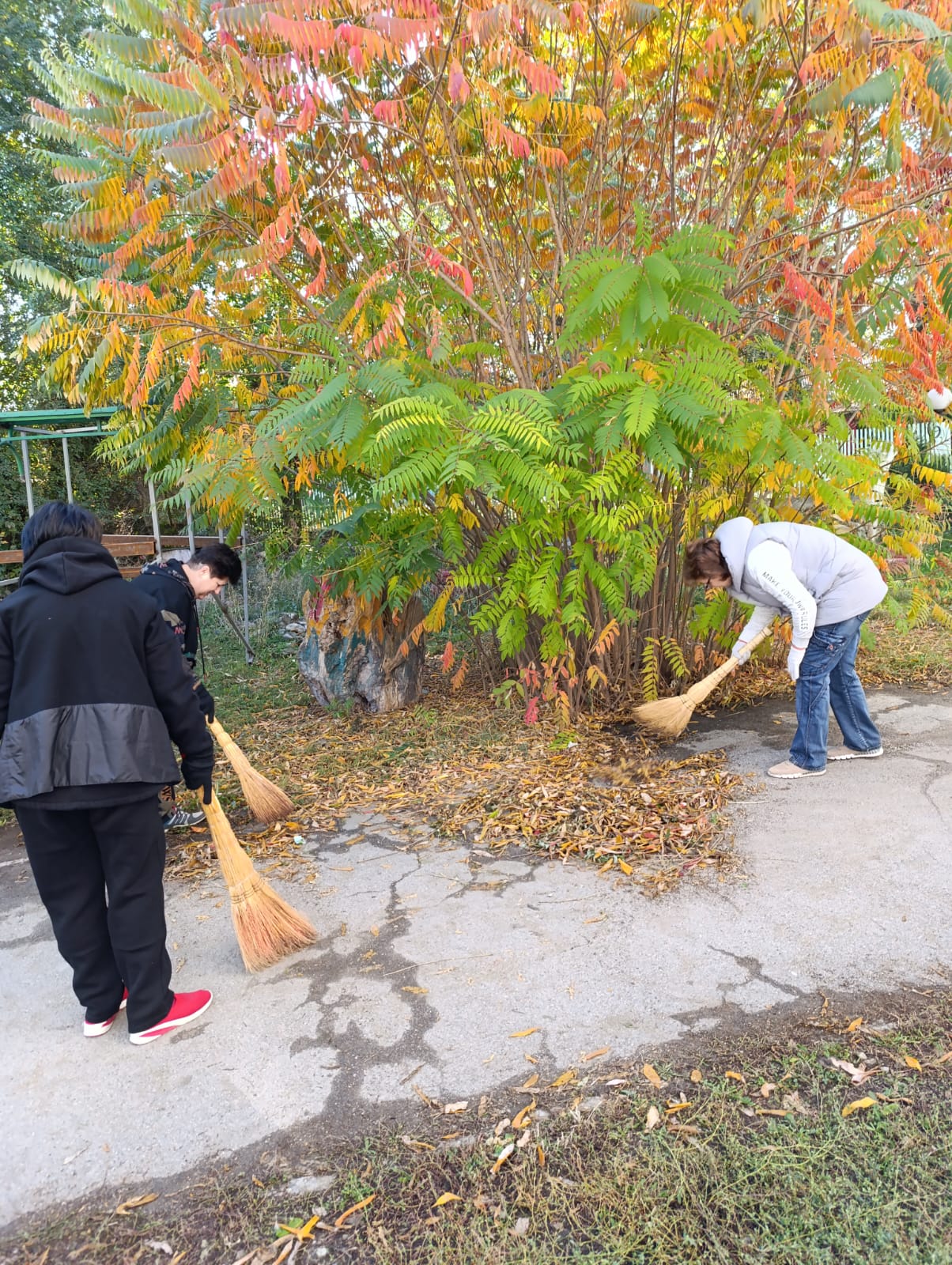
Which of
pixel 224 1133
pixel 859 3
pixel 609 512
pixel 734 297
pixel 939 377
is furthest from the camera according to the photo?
pixel 939 377

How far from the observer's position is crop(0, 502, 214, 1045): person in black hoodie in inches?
103

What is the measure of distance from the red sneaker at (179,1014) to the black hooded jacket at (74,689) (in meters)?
0.86

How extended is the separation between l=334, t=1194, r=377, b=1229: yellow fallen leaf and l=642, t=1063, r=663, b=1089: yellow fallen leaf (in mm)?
870

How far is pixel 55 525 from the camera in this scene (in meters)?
2.70

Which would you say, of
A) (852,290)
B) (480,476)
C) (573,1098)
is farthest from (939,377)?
(573,1098)

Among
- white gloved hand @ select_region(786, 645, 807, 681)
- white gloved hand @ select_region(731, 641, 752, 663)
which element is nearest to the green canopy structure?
white gloved hand @ select_region(731, 641, 752, 663)

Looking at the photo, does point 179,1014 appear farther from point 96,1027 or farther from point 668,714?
point 668,714

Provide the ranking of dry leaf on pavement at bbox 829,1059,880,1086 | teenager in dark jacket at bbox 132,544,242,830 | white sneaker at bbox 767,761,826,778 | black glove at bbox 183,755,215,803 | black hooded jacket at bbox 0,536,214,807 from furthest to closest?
white sneaker at bbox 767,761,826,778
teenager in dark jacket at bbox 132,544,242,830
black glove at bbox 183,755,215,803
black hooded jacket at bbox 0,536,214,807
dry leaf on pavement at bbox 829,1059,880,1086

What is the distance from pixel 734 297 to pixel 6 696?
477 cm

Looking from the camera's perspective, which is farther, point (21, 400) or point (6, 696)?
point (21, 400)

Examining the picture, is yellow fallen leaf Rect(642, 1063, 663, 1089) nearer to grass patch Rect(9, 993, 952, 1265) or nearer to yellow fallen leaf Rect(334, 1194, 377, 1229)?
grass patch Rect(9, 993, 952, 1265)

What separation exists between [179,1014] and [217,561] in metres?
2.19

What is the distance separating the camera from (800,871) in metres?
3.71

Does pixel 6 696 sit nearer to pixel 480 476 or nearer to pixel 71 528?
pixel 71 528
